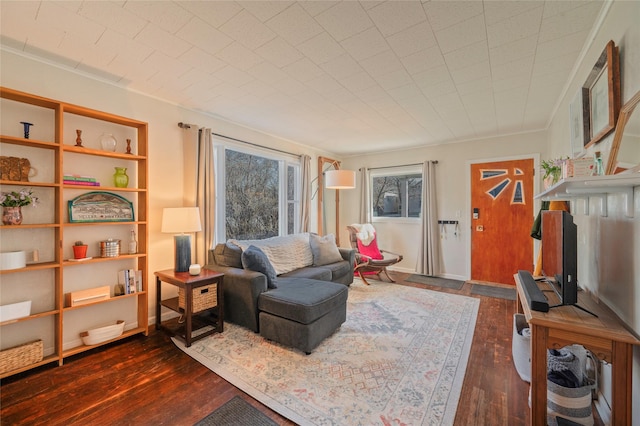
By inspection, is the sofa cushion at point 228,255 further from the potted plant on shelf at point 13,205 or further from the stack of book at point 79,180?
the potted plant on shelf at point 13,205

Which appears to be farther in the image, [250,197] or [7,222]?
[250,197]

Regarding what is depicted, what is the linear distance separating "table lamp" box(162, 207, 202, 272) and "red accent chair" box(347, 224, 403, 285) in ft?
8.75

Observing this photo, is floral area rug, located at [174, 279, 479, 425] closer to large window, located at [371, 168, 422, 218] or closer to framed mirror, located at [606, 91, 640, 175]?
framed mirror, located at [606, 91, 640, 175]

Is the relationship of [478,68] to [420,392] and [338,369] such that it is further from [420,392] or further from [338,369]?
[338,369]

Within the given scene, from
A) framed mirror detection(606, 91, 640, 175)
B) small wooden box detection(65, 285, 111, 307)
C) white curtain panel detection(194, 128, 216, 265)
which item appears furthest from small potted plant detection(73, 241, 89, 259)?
framed mirror detection(606, 91, 640, 175)

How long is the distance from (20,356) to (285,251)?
2523 mm

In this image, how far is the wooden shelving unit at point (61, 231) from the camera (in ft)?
6.86

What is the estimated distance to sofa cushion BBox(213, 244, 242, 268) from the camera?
120 inches

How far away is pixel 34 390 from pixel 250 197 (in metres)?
2.91

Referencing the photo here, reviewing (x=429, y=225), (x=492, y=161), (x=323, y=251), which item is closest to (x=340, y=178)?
(x=323, y=251)

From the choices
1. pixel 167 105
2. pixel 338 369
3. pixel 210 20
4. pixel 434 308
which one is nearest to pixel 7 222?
pixel 167 105

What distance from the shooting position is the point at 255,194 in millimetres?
4254

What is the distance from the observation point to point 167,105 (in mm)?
3068

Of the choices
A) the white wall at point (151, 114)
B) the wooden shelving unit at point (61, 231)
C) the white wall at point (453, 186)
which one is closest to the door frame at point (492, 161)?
the white wall at point (453, 186)
